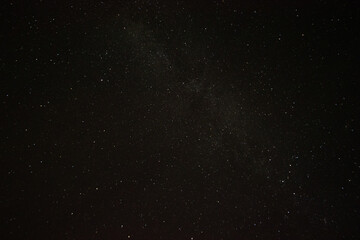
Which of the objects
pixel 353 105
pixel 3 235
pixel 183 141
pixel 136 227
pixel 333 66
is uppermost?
pixel 3 235

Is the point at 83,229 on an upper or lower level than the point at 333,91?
upper

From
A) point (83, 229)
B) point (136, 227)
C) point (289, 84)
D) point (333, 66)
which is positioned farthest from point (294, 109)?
point (83, 229)

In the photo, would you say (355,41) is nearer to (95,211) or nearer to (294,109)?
(294,109)

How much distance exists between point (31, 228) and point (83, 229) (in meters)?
0.32

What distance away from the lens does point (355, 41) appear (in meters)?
1.51

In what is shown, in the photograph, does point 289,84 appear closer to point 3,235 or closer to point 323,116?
point 323,116

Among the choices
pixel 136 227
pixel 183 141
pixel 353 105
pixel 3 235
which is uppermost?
pixel 3 235

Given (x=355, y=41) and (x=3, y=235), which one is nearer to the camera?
(x=355, y=41)

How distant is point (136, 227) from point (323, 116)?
1.32 m

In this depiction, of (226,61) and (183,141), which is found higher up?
(226,61)

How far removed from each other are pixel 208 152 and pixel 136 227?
0.64 meters

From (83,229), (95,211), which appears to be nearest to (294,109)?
(95,211)

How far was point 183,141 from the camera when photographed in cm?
159

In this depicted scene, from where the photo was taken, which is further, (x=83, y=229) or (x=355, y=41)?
(x=83, y=229)
